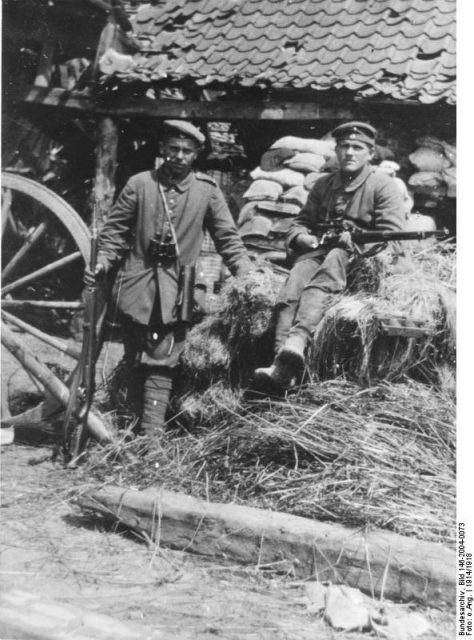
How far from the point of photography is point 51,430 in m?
4.73

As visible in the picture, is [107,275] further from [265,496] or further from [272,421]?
[265,496]

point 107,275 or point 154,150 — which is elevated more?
point 154,150

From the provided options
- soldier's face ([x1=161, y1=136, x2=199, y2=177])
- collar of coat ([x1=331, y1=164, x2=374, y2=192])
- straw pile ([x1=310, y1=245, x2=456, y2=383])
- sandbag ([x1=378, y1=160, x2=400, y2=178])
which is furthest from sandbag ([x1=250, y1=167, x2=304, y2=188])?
straw pile ([x1=310, y1=245, x2=456, y2=383])

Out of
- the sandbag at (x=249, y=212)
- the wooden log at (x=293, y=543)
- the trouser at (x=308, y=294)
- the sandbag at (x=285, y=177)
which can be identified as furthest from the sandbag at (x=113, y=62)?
the wooden log at (x=293, y=543)

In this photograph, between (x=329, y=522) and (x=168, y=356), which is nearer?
(x=329, y=522)

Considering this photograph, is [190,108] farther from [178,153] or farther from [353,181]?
[353,181]

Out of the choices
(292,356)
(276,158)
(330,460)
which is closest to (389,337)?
(292,356)

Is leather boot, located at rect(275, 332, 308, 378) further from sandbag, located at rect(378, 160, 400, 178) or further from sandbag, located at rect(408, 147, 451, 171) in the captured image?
sandbag, located at rect(408, 147, 451, 171)

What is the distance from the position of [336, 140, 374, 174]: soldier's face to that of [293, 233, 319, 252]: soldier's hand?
47 centimetres

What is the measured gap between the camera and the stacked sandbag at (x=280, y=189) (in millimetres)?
5168

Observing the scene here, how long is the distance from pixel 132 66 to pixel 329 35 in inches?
73.2

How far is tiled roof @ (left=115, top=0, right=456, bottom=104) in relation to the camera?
6031 millimetres
